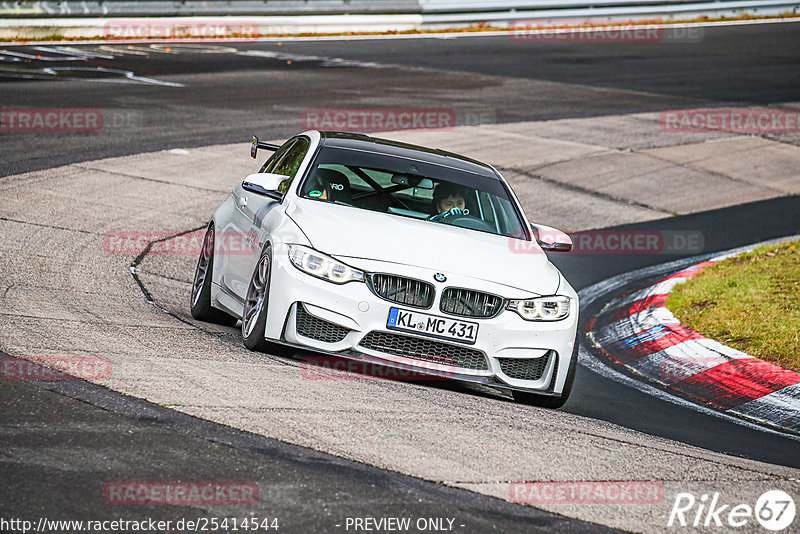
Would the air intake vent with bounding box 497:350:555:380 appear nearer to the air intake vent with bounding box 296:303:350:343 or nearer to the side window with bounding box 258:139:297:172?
the air intake vent with bounding box 296:303:350:343

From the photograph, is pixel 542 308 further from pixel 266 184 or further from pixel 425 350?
pixel 266 184

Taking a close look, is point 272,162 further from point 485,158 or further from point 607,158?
point 607,158

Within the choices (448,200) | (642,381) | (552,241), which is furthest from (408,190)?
(642,381)

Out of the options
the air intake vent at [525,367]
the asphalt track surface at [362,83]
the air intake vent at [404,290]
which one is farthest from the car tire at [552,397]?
the asphalt track surface at [362,83]

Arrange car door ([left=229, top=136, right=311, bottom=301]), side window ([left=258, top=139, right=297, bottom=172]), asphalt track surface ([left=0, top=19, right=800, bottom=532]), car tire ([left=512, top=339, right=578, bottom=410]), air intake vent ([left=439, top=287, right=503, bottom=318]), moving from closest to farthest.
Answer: asphalt track surface ([left=0, top=19, right=800, bottom=532]), air intake vent ([left=439, top=287, right=503, bottom=318]), car tire ([left=512, top=339, right=578, bottom=410]), car door ([left=229, top=136, right=311, bottom=301]), side window ([left=258, top=139, right=297, bottom=172])

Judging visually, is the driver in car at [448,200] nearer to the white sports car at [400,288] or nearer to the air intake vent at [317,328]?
the white sports car at [400,288]

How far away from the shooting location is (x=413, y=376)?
7379 mm

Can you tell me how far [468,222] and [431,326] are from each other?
142 centimetres

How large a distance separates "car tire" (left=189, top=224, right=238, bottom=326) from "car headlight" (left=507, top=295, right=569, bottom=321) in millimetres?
2524

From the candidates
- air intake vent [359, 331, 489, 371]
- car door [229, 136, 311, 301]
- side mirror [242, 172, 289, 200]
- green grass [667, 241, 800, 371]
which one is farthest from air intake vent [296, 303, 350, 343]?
green grass [667, 241, 800, 371]

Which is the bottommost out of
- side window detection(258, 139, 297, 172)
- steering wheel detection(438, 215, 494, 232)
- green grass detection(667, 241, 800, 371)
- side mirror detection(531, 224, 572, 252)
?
green grass detection(667, 241, 800, 371)

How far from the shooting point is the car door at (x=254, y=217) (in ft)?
25.4

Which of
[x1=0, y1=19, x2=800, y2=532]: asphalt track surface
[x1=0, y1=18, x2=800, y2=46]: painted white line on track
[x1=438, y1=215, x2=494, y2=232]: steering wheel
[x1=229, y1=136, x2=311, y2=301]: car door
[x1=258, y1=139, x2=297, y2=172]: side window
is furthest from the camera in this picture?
[x1=0, y1=18, x2=800, y2=46]: painted white line on track

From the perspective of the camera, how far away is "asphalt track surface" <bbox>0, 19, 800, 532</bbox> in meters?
4.82
